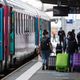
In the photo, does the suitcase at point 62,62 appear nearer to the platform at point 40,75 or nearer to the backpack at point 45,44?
the platform at point 40,75

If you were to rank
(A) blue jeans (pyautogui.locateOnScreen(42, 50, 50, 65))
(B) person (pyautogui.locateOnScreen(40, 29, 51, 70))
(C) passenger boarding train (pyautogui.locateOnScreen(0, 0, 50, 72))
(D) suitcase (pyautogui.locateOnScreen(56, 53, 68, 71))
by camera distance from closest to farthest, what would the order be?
1. (C) passenger boarding train (pyautogui.locateOnScreen(0, 0, 50, 72))
2. (B) person (pyautogui.locateOnScreen(40, 29, 51, 70))
3. (D) suitcase (pyautogui.locateOnScreen(56, 53, 68, 71))
4. (A) blue jeans (pyautogui.locateOnScreen(42, 50, 50, 65))

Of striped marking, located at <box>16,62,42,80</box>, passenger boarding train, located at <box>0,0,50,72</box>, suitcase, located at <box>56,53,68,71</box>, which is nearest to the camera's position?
passenger boarding train, located at <box>0,0,50,72</box>

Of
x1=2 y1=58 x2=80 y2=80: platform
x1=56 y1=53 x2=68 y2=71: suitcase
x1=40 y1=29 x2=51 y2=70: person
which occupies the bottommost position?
x1=2 y1=58 x2=80 y2=80: platform

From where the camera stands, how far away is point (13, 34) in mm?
19047

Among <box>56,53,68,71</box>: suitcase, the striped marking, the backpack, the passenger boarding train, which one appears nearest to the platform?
the striped marking

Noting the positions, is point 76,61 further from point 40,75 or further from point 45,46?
point 40,75

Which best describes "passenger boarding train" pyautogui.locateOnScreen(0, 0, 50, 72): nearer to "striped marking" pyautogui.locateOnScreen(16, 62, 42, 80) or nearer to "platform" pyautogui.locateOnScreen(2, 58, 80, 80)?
"platform" pyautogui.locateOnScreen(2, 58, 80, 80)

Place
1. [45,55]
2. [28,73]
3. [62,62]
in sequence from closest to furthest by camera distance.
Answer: [28,73] < [62,62] < [45,55]

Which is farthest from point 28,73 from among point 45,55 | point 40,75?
point 45,55

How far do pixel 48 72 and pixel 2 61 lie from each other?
387 cm

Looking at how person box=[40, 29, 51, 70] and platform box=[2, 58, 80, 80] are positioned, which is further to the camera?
person box=[40, 29, 51, 70]

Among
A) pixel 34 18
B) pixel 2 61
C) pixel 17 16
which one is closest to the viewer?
pixel 2 61

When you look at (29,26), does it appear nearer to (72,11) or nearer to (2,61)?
(72,11)

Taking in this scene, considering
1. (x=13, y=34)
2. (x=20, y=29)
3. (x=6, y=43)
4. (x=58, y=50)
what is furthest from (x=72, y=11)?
(x=6, y=43)
